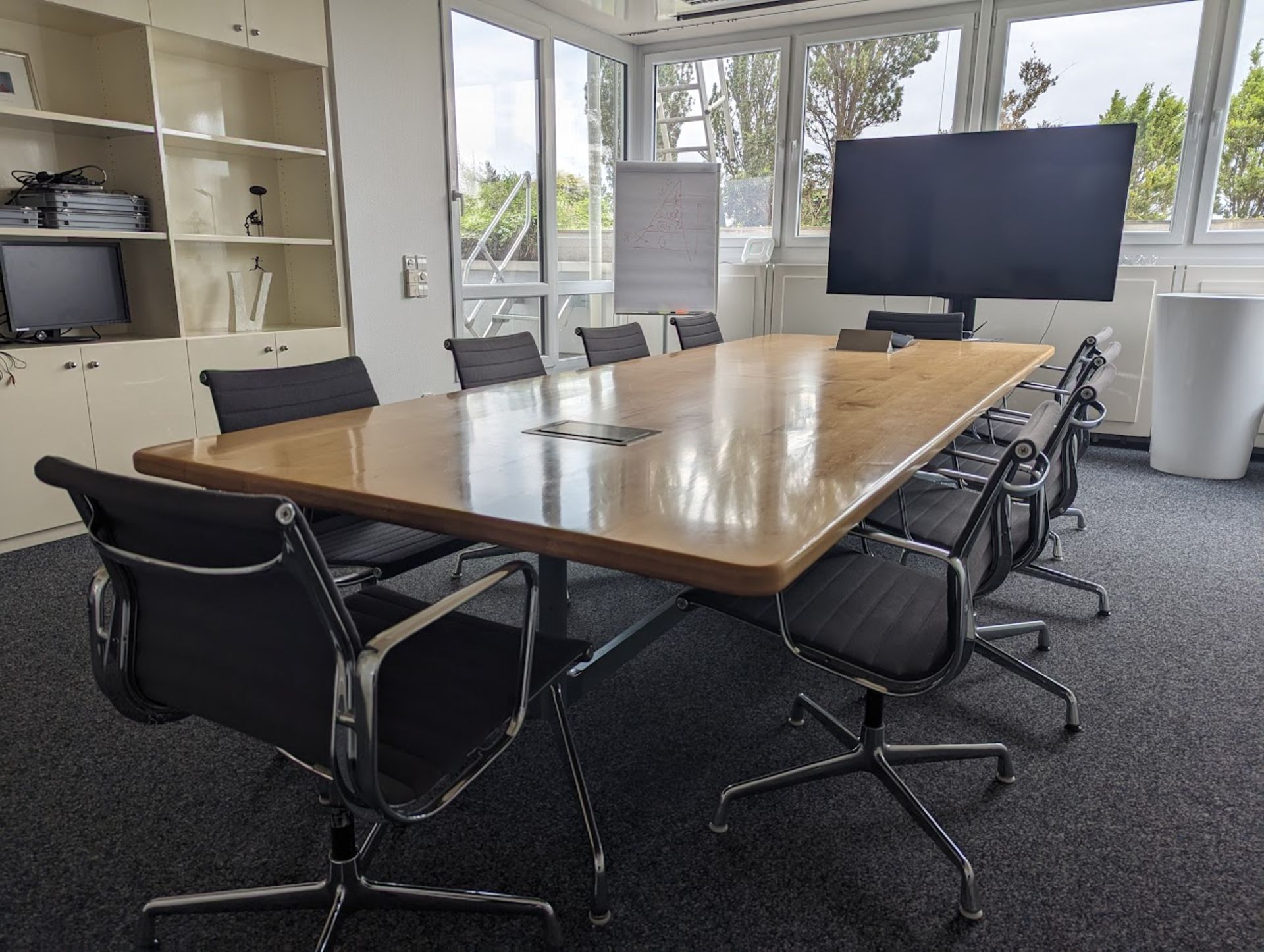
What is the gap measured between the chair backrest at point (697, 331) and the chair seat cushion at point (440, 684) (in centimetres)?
297

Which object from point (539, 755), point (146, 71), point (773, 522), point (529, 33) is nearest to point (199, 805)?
point (539, 755)

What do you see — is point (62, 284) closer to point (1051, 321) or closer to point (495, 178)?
point (495, 178)

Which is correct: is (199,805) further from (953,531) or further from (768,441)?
(953,531)

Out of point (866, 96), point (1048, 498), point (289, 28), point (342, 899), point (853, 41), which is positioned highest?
point (853, 41)

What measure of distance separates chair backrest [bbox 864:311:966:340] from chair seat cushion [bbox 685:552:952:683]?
2.94 meters

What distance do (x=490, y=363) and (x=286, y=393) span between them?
2.97 ft

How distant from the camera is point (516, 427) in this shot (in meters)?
2.12

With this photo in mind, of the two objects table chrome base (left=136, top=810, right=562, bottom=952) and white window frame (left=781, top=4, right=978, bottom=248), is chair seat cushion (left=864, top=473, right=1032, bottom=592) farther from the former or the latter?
white window frame (left=781, top=4, right=978, bottom=248)

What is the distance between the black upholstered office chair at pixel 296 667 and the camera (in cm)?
104

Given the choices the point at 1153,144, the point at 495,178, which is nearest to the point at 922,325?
the point at 1153,144

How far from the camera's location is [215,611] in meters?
1.15

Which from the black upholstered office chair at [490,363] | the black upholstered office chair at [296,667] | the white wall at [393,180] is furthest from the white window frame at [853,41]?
the black upholstered office chair at [296,667]

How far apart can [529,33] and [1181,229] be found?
4.23 metres

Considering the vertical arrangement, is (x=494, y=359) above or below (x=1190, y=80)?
below
